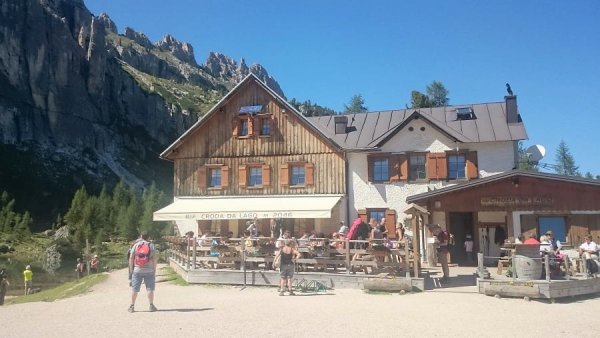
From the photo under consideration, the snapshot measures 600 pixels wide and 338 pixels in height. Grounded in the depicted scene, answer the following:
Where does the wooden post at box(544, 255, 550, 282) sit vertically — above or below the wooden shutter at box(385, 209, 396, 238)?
below

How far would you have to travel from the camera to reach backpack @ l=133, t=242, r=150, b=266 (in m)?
10.3

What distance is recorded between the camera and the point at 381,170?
2195 cm

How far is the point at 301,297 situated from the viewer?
40.8 ft

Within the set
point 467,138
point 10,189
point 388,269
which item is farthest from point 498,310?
point 10,189

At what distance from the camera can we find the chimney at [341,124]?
24.3 m

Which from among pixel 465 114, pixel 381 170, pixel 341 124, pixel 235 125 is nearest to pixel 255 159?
pixel 235 125

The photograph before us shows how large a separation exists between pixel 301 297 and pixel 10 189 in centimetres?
6929

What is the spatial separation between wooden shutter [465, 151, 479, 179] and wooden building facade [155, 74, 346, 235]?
5.44m

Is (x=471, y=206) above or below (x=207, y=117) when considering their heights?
below

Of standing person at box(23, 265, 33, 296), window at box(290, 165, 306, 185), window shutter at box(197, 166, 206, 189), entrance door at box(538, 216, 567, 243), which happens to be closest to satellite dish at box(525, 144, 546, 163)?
entrance door at box(538, 216, 567, 243)

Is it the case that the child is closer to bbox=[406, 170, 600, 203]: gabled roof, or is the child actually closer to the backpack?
bbox=[406, 170, 600, 203]: gabled roof

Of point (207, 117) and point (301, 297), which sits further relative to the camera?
point (207, 117)

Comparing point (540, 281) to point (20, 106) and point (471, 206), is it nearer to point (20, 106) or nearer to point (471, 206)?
point (471, 206)

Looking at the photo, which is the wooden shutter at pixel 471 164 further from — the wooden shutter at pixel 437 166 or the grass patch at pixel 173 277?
the grass patch at pixel 173 277
